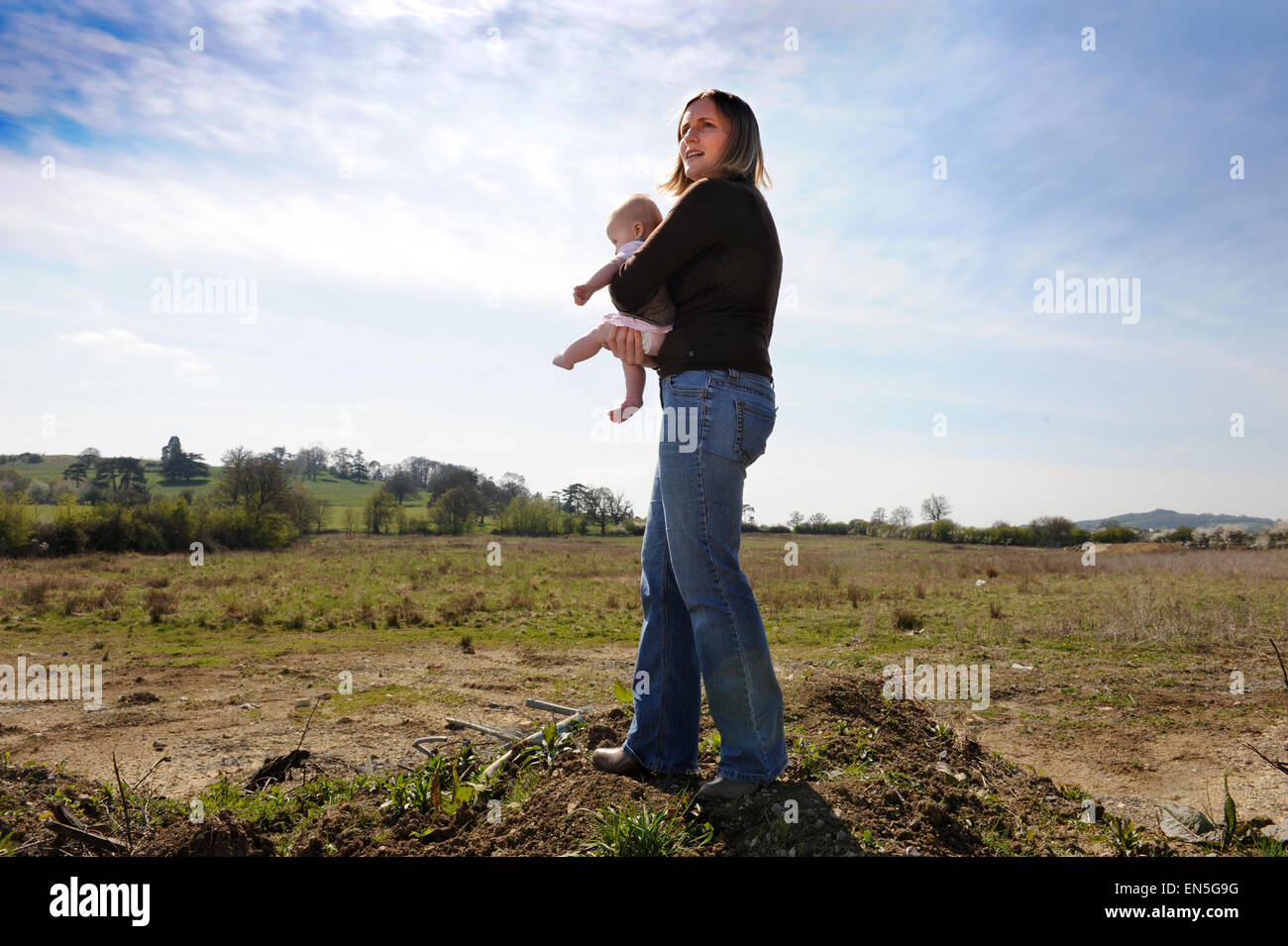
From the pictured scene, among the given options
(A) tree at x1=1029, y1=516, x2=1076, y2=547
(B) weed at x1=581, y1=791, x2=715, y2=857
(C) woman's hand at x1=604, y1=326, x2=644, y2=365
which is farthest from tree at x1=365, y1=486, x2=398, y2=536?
(B) weed at x1=581, y1=791, x2=715, y2=857

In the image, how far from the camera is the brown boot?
3.32m

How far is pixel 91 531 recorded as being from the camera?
125ft

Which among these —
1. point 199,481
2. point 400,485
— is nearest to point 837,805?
point 400,485

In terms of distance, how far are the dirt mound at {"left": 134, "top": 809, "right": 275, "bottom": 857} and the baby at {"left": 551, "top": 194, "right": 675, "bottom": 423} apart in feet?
8.17

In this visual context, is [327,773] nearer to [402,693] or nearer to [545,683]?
[402,693]

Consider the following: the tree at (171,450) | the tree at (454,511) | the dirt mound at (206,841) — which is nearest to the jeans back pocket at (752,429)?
the dirt mound at (206,841)

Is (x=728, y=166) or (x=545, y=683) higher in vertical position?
(x=728, y=166)

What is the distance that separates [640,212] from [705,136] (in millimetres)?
465

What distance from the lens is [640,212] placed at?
10.7ft

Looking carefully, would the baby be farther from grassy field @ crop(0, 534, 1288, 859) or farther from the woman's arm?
grassy field @ crop(0, 534, 1288, 859)
